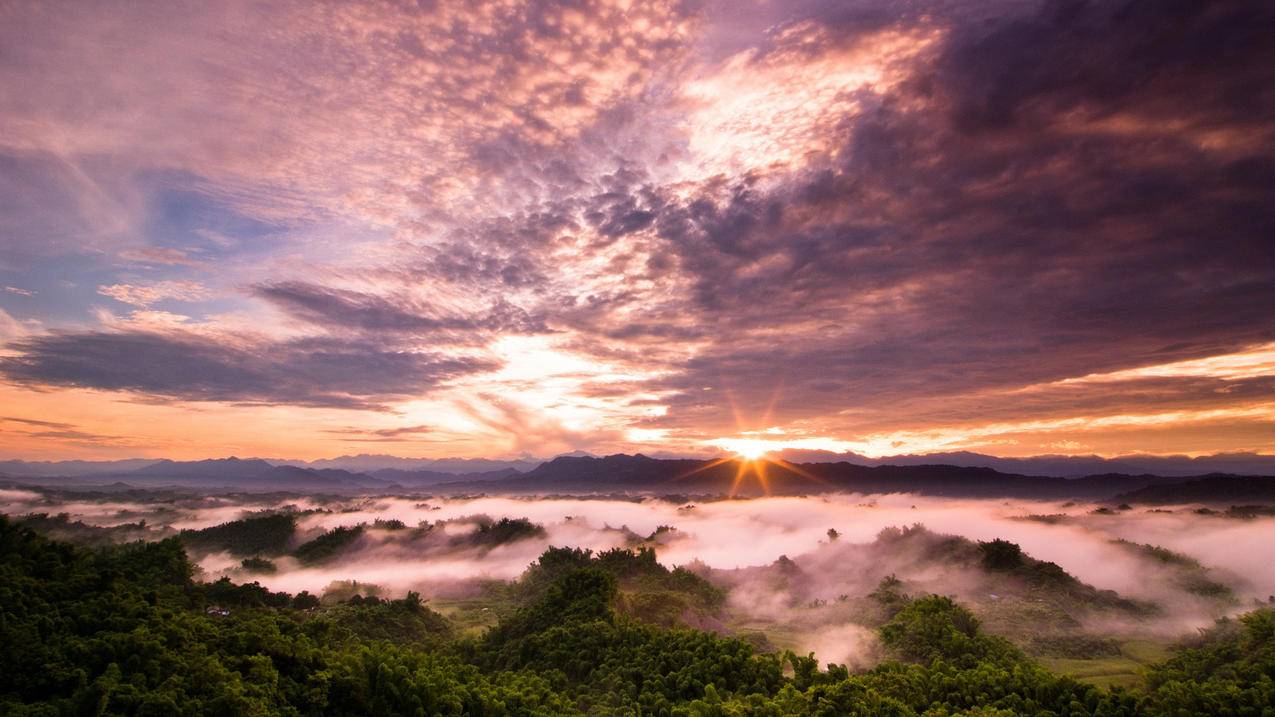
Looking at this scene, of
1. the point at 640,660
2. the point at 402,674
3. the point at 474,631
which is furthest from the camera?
the point at 474,631

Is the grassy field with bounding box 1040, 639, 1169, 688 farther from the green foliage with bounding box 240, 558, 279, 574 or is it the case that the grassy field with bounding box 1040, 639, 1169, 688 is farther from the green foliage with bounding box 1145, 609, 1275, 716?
the green foliage with bounding box 240, 558, 279, 574

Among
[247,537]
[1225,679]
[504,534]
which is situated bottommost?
[247,537]

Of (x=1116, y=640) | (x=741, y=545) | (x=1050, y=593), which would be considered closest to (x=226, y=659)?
(x=1116, y=640)

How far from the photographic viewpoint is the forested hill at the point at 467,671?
861 inches

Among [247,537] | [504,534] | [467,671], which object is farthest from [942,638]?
[247,537]

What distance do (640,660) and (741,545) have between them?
524ft

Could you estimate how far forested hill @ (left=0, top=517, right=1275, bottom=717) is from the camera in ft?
71.7

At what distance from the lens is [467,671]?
35.6m

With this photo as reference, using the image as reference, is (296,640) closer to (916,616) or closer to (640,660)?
(640,660)

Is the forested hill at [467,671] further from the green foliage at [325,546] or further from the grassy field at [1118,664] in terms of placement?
the green foliage at [325,546]

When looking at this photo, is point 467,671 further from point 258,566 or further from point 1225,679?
point 258,566

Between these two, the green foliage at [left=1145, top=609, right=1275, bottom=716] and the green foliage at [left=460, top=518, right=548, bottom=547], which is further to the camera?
the green foliage at [left=460, top=518, right=548, bottom=547]

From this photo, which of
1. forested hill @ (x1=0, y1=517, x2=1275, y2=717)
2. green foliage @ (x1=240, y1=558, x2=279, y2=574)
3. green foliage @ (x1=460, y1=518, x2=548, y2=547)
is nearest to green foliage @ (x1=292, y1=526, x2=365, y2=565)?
green foliage @ (x1=240, y1=558, x2=279, y2=574)

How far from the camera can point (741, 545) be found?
19238 cm
